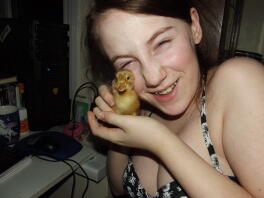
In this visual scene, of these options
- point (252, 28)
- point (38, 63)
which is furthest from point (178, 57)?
point (252, 28)

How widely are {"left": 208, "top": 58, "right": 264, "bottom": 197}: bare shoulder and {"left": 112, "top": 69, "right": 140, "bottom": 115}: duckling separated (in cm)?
26

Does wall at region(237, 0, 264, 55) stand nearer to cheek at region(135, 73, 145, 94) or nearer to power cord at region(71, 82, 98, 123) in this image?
power cord at region(71, 82, 98, 123)

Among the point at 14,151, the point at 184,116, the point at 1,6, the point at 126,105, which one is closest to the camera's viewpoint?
the point at 126,105

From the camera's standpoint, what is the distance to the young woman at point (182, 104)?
58cm

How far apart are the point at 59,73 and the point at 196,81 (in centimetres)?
89

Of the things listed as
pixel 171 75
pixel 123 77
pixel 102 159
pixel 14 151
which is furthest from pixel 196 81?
pixel 14 151

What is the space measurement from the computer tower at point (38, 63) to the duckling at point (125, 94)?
69 centimetres

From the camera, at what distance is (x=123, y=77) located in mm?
700

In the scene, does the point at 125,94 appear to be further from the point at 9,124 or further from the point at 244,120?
the point at 9,124

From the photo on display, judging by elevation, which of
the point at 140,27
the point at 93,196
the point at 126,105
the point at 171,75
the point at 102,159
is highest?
the point at 140,27

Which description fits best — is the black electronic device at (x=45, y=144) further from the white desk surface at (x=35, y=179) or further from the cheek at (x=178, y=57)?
the cheek at (x=178, y=57)

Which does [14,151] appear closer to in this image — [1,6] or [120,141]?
[120,141]

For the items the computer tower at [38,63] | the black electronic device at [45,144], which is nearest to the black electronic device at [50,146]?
the black electronic device at [45,144]

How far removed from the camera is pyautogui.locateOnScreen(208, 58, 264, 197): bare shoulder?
563mm
